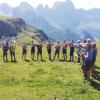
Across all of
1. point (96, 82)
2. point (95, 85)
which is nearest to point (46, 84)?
point (95, 85)

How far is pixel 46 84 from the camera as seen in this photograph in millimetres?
32594

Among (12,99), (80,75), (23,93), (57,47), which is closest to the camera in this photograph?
(12,99)

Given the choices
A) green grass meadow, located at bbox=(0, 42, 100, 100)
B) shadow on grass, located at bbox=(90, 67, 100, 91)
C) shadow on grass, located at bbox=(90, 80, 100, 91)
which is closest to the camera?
green grass meadow, located at bbox=(0, 42, 100, 100)

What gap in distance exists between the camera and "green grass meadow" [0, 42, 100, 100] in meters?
27.7

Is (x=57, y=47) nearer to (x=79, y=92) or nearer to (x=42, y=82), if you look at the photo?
(x=42, y=82)

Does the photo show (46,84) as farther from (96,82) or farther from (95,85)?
(96,82)

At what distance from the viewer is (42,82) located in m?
33.4

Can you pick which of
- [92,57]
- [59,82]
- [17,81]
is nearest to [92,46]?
[92,57]

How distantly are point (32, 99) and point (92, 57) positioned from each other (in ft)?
27.8

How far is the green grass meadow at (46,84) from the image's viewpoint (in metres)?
27.7

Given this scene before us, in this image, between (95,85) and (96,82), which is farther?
(96,82)

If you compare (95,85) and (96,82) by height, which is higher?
(96,82)

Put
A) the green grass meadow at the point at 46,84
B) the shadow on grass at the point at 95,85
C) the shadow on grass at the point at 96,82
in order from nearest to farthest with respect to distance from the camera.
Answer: the green grass meadow at the point at 46,84 → the shadow on grass at the point at 95,85 → the shadow on grass at the point at 96,82

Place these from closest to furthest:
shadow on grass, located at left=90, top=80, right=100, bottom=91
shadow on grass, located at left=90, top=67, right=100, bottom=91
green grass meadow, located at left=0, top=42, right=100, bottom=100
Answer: green grass meadow, located at left=0, top=42, right=100, bottom=100 → shadow on grass, located at left=90, top=80, right=100, bottom=91 → shadow on grass, located at left=90, top=67, right=100, bottom=91
